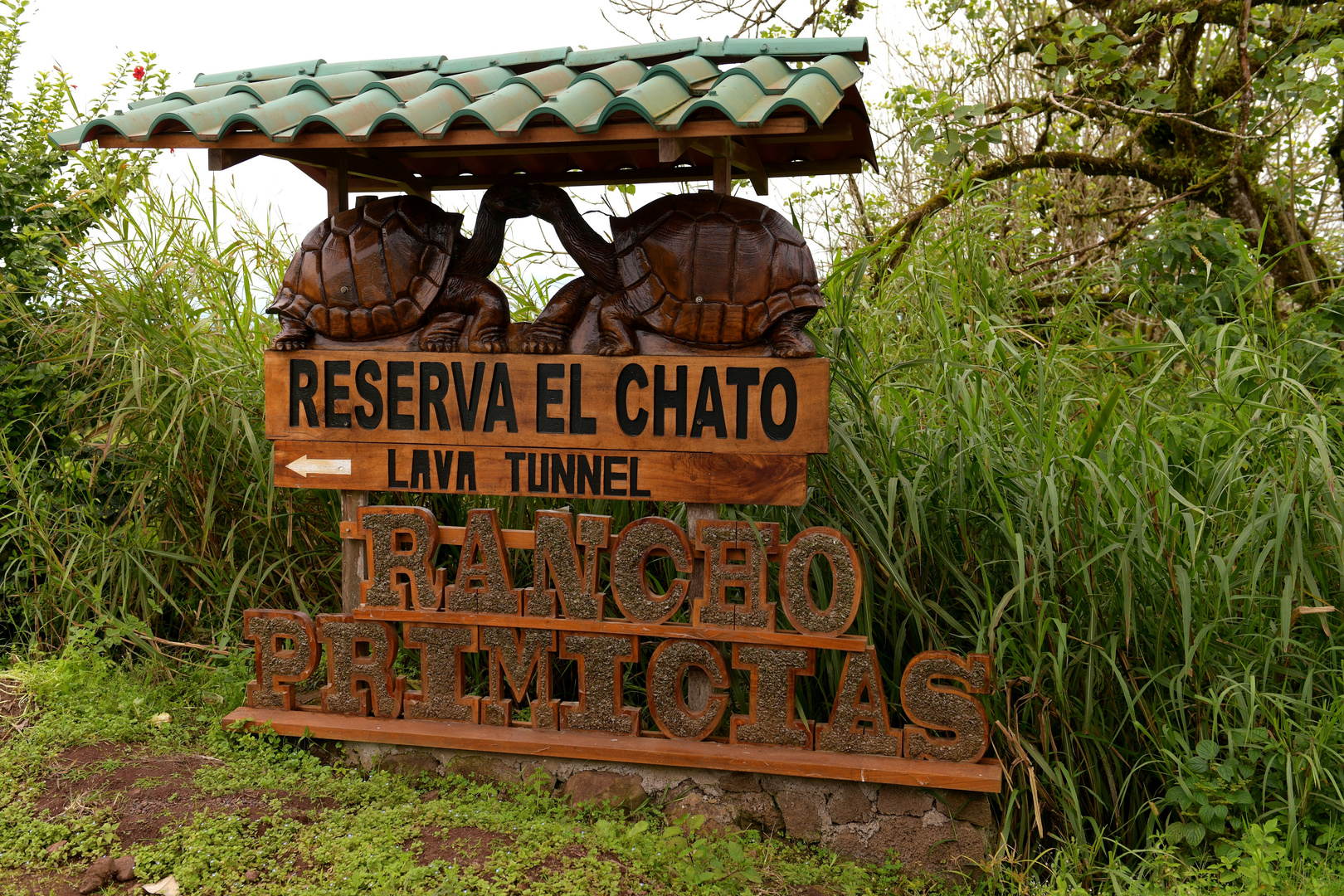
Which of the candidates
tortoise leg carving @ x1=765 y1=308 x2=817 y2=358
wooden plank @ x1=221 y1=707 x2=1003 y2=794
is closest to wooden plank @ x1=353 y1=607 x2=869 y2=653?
wooden plank @ x1=221 y1=707 x2=1003 y2=794

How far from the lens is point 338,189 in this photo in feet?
12.2

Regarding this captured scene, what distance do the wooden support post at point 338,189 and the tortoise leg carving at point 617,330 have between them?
1.13 metres

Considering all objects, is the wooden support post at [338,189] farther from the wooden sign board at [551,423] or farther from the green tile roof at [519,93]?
the wooden sign board at [551,423]

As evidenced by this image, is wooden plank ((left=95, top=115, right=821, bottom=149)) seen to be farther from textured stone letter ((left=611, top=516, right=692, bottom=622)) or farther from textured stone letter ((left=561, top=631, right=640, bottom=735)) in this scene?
textured stone letter ((left=561, top=631, right=640, bottom=735))

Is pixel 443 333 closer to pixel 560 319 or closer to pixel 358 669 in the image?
pixel 560 319

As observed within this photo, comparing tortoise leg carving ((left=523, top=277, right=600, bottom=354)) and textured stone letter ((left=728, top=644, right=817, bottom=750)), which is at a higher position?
tortoise leg carving ((left=523, top=277, right=600, bottom=354))

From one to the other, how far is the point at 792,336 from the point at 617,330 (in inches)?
24.3

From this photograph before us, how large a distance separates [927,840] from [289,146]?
3.08m

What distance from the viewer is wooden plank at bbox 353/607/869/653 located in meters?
3.24

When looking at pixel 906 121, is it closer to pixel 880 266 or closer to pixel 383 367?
pixel 880 266

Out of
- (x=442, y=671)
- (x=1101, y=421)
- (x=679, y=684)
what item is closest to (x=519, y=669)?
(x=442, y=671)

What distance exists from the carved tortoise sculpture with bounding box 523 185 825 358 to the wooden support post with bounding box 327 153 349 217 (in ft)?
3.15

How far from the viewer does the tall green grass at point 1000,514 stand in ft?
10.0

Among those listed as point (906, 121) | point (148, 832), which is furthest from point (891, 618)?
point (906, 121)
